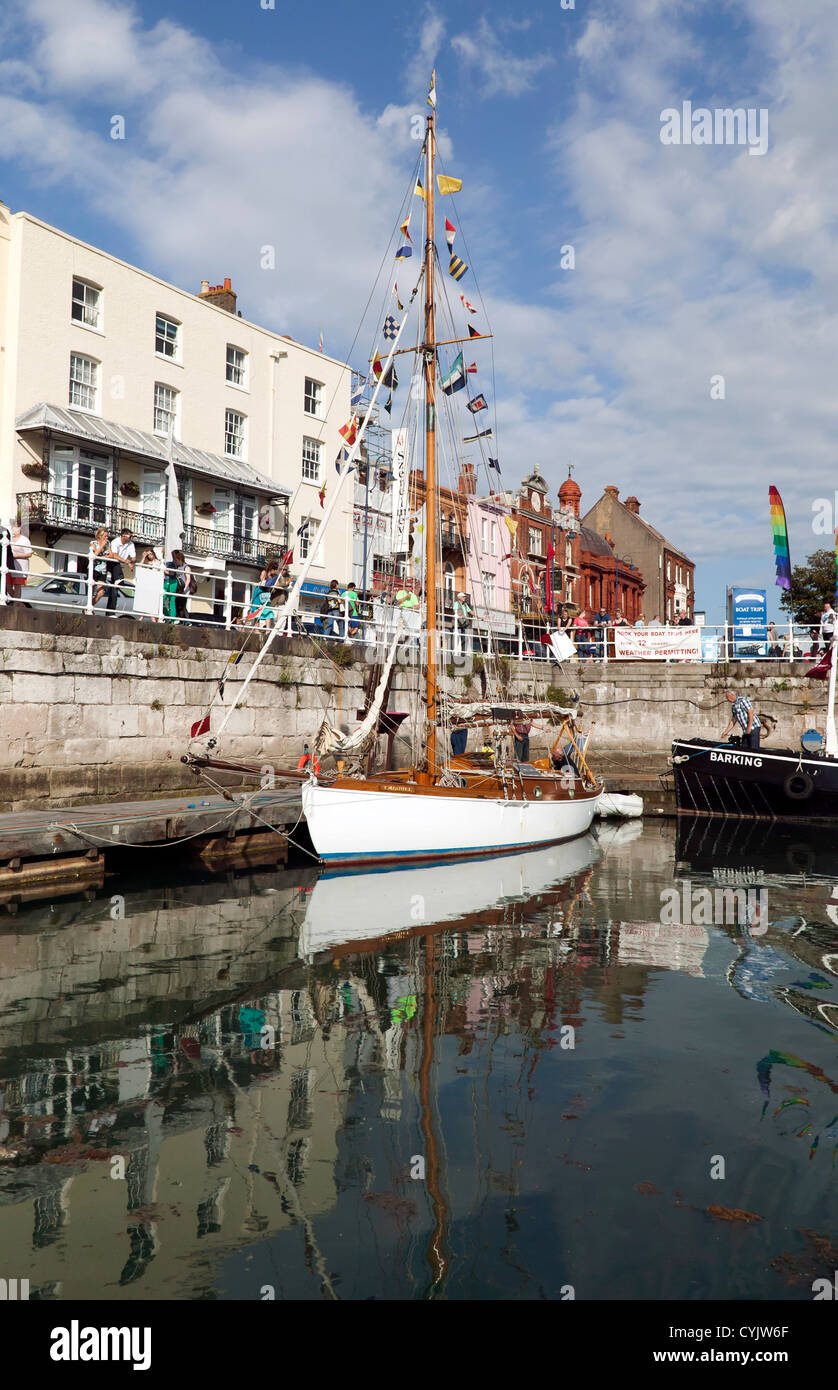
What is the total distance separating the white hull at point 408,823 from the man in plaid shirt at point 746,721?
852cm

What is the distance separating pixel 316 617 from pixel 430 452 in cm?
436

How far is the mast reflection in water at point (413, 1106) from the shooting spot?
4625mm

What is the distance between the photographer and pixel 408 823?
15906 mm

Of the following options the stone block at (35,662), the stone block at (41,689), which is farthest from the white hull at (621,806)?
the stone block at (35,662)

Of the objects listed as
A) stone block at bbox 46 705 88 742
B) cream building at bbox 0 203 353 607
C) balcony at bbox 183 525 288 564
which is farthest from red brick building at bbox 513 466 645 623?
stone block at bbox 46 705 88 742

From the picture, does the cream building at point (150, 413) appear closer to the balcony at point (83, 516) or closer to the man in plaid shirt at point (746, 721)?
the balcony at point (83, 516)

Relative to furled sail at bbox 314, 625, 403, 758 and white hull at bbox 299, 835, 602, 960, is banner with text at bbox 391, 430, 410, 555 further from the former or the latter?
white hull at bbox 299, 835, 602, 960

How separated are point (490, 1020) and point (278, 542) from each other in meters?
24.4

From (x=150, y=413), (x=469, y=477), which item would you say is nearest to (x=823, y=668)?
(x=150, y=413)

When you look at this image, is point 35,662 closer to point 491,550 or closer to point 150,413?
point 150,413

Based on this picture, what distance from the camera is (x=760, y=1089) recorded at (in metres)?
6.75

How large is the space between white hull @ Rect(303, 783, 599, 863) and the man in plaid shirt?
8.52m
